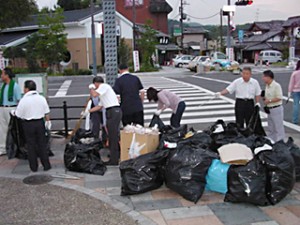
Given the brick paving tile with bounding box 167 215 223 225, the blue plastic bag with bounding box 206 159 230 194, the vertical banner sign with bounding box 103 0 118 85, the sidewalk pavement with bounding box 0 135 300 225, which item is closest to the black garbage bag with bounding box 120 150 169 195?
the sidewalk pavement with bounding box 0 135 300 225

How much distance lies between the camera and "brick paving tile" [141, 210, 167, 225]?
14.9ft

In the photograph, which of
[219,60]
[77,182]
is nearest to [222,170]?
[77,182]

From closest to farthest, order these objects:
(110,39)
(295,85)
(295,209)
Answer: (295,209)
(110,39)
(295,85)

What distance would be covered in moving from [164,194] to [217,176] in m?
0.81

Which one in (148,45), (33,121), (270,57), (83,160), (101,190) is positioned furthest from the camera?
(270,57)

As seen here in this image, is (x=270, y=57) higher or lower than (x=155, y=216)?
higher

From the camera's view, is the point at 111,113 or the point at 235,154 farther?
the point at 111,113

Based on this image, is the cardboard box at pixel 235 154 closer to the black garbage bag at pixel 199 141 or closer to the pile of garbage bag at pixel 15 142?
the black garbage bag at pixel 199 141

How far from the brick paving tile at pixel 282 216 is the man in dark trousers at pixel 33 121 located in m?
3.88

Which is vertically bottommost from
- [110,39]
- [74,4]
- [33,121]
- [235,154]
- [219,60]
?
[235,154]

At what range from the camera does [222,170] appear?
520 cm

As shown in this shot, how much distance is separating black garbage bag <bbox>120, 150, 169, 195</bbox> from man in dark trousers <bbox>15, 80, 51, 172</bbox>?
1.81 metres

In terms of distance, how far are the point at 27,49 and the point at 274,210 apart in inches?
1211

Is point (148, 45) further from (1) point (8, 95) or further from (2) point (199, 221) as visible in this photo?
(2) point (199, 221)
